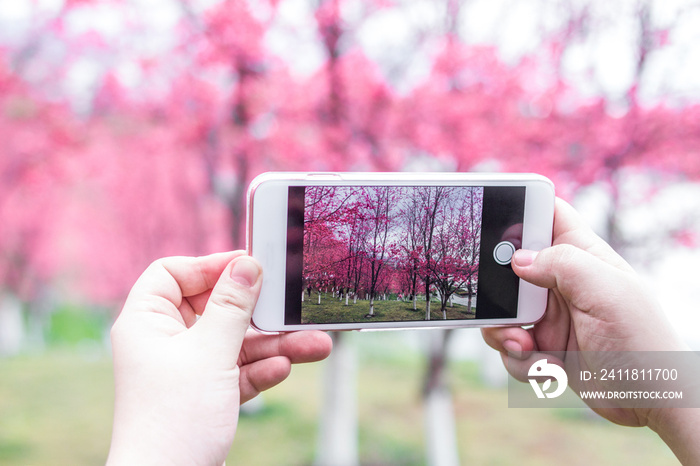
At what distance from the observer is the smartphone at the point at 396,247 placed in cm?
77

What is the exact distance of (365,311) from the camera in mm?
820

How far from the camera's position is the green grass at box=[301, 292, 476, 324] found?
2.61ft

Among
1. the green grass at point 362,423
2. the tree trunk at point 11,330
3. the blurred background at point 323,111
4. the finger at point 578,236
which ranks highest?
the blurred background at point 323,111

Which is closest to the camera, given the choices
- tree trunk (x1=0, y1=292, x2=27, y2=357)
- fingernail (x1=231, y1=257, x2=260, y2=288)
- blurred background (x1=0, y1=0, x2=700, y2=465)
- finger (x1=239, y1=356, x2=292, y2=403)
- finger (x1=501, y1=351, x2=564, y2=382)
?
fingernail (x1=231, y1=257, x2=260, y2=288)

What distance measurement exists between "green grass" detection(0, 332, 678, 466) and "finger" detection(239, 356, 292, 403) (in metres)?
1.00

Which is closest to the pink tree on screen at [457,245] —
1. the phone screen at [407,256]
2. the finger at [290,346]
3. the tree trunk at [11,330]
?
the phone screen at [407,256]

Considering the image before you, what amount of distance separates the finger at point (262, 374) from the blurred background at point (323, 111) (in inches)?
36.1

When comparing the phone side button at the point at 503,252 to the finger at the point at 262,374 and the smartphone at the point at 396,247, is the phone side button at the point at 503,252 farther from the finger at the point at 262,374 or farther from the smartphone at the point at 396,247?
the finger at the point at 262,374

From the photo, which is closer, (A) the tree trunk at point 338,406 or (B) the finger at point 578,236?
(B) the finger at point 578,236

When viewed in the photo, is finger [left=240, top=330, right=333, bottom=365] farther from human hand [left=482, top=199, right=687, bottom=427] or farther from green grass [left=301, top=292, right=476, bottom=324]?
human hand [left=482, top=199, right=687, bottom=427]

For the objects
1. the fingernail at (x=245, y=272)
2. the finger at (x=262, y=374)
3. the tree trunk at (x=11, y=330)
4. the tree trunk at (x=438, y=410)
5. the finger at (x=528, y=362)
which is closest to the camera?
the fingernail at (x=245, y=272)

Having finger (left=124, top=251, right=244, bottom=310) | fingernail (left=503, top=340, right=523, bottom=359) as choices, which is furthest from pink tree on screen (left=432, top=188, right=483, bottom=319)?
finger (left=124, top=251, right=244, bottom=310)

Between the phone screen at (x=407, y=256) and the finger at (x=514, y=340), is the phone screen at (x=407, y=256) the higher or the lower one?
the higher one

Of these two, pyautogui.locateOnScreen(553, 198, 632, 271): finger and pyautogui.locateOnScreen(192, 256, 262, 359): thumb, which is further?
pyautogui.locateOnScreen(553, 198, 632, 271): finger
